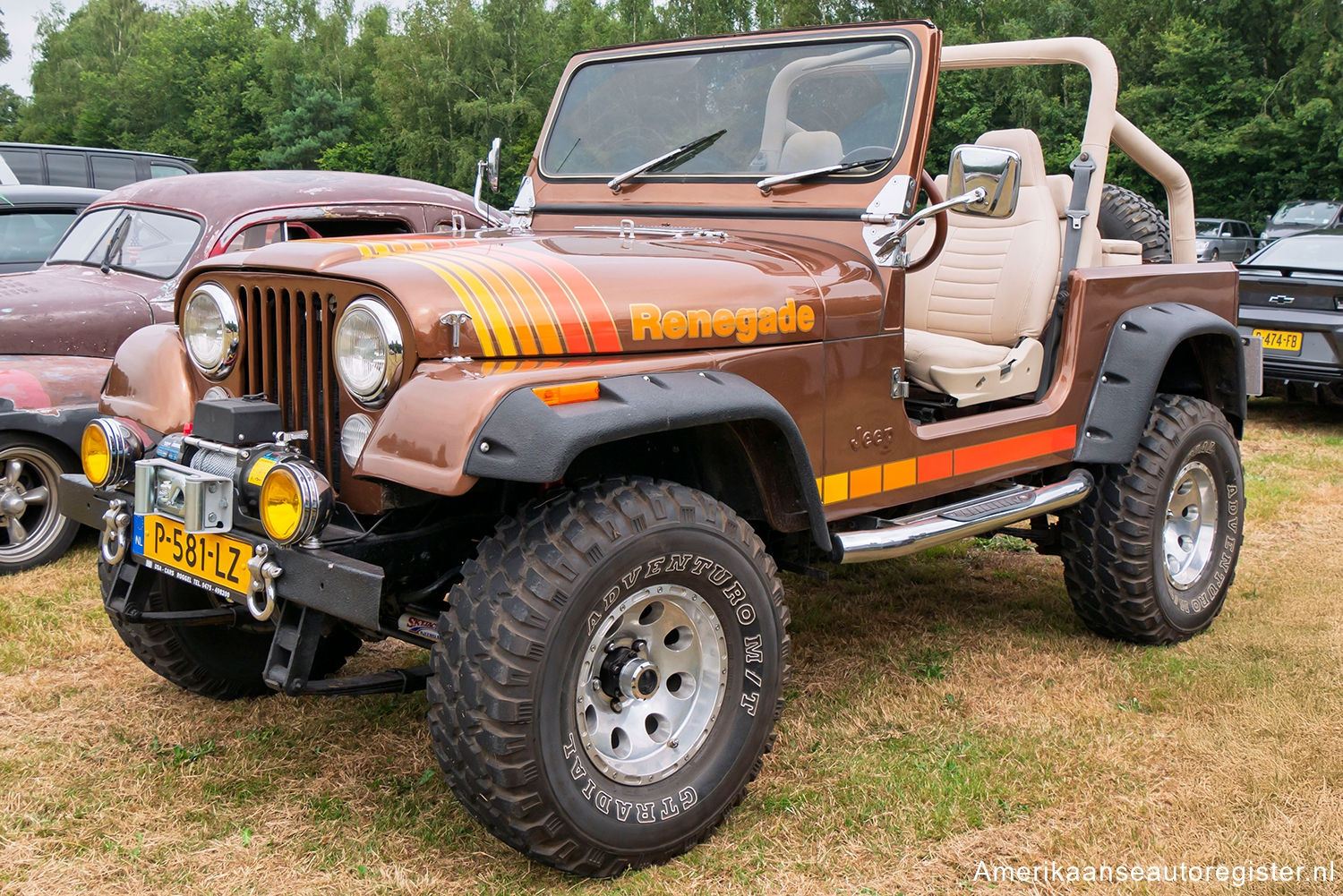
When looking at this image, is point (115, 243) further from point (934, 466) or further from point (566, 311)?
point (934, 466)

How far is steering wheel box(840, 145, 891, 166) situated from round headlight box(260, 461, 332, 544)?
78.3 inches

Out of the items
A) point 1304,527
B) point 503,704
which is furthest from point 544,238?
point 1304,527

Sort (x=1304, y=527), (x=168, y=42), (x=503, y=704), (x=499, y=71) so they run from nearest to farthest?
(x=503, y=704)
(x=1304, y=527)
(x=499, y=71)
(x=168, y=42)

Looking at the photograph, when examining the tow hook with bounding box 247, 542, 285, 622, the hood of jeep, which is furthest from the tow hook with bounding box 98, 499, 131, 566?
the hood of jeep

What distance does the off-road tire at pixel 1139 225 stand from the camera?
17.0 feet

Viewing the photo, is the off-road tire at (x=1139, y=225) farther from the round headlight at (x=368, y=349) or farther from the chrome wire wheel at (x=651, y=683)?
the round headlight at (x=368, y=349)

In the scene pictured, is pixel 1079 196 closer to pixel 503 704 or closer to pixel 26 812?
pixel 503 704

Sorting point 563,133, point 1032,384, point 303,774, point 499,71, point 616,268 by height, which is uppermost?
point 499,71

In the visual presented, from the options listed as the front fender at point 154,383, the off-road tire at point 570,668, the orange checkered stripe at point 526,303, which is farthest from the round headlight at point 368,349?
the front fender at point 154,383

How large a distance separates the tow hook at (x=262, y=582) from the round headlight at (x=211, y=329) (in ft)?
2.28

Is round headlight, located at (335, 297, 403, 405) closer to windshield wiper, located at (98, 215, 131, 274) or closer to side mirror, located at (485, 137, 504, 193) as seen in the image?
side mirror, located at (485, 137, 504, 193)

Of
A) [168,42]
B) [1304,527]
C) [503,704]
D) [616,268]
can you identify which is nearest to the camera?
[503,704]

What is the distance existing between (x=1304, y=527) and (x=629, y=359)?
490 centimetres

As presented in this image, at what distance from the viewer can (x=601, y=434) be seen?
252 centimetres
